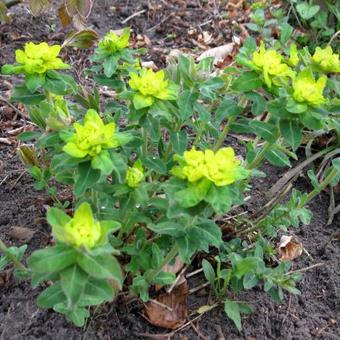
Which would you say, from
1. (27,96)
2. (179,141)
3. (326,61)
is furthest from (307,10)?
(27,96)

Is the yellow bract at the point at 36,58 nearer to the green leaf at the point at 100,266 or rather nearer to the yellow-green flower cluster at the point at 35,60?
the yellow-green flower cluster at the point at 35,60

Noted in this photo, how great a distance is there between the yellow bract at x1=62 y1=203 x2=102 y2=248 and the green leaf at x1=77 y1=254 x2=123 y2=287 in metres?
0.03

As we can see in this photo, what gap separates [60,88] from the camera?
5.19 feet

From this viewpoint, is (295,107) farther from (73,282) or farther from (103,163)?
(73,282)

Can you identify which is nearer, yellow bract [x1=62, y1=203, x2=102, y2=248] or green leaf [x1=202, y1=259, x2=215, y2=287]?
yellow bract [x1=62, y1=203, x2=102, y2=248]

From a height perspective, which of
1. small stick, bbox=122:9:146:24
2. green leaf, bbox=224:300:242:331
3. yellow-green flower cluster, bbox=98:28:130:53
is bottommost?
green leaf, bbox=224:300:242:331

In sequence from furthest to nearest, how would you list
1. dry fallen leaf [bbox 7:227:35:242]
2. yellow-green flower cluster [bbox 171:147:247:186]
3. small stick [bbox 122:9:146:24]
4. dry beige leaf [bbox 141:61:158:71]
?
small stick [bbox 122:9:146:24] → dry beige leaf [bbox 141:61:158:71] → dry fallen leaf [bbox 7:227:35:242] → yellow-green flower cluster [bbox 171:147:247:186]

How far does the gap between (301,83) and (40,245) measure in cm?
106

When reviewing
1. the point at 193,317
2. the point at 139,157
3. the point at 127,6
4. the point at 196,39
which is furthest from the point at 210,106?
the point at 127,6

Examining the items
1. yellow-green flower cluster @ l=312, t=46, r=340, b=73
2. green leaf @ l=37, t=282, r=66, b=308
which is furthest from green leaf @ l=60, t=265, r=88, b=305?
yellow-green flower cluster @ l=312, t=46, r=340, b=73

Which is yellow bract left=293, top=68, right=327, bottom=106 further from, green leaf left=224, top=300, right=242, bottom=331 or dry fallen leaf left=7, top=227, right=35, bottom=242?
dry fallen leaf left=7, top=227, right=35, bottom=242

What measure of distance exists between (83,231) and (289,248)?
1109 mm

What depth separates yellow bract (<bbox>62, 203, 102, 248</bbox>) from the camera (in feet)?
3.82

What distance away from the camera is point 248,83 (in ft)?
5.10
